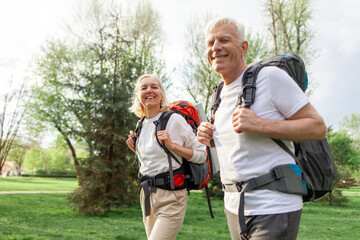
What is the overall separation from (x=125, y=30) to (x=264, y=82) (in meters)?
24.2

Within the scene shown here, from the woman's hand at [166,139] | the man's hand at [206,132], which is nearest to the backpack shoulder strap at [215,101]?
the man's hand at [206,132]

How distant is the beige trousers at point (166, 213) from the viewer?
301cm

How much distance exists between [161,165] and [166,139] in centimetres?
30

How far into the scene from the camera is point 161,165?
3250 millimetres

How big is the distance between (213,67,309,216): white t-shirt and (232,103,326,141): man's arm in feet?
0.21

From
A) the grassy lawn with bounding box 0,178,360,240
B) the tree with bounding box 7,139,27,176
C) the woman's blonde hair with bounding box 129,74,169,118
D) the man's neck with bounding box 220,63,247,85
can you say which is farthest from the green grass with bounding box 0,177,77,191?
the man's neck with bounding box 220,63,247,85

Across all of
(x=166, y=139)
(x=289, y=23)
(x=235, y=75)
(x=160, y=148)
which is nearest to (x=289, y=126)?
(x=235, y=75)

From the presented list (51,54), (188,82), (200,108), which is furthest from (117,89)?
(51,54)

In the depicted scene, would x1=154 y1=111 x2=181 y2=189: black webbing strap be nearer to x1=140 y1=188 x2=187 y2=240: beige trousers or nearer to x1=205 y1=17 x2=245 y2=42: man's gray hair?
x1=140 y1=188 x2=187 y2=240: beige trousers

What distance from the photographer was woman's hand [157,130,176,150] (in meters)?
3.14

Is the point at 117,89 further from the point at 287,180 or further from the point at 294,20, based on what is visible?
the point at 294,20

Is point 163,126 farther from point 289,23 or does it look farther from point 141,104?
point 289,23

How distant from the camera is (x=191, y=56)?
25703 millimetres

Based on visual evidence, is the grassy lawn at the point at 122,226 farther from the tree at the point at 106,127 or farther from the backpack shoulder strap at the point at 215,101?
the backpack shoulder strap at the point at 215,101
